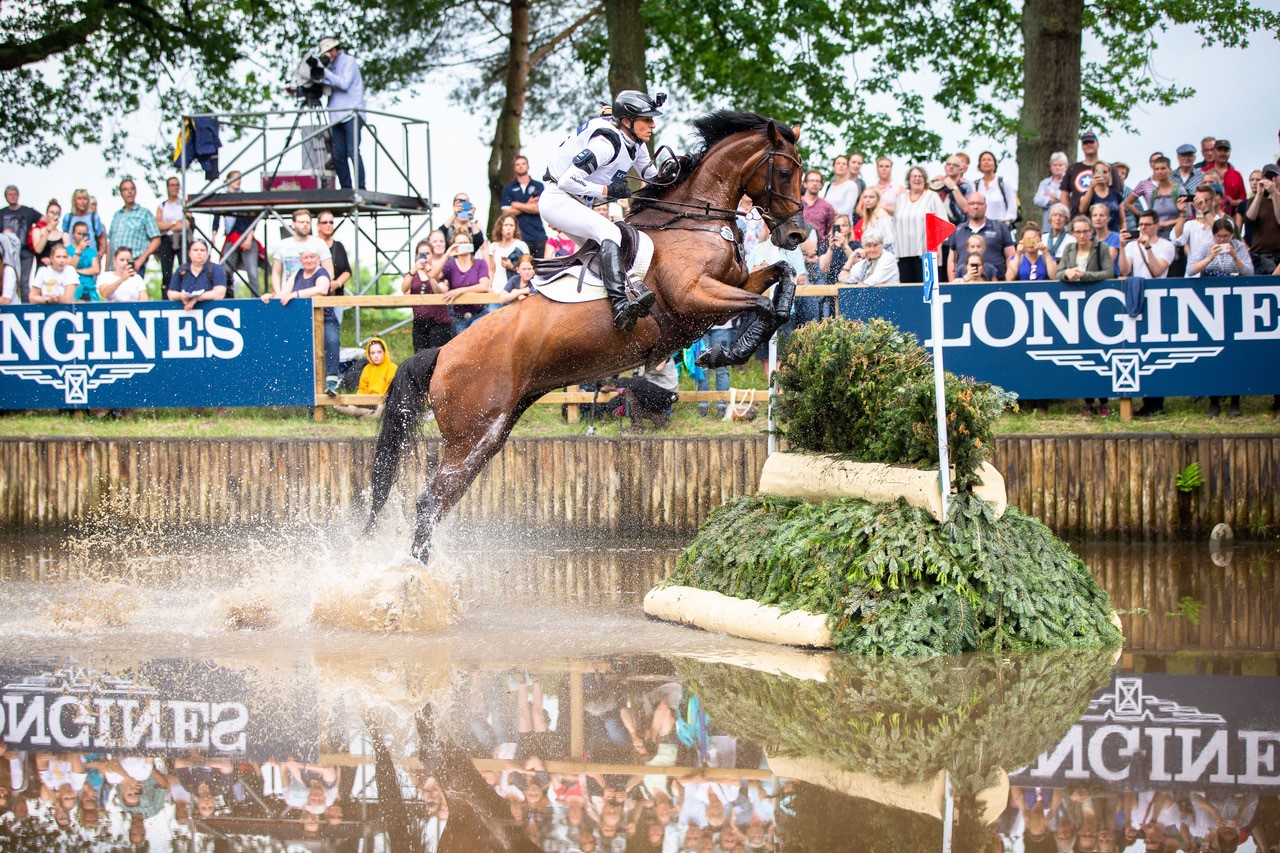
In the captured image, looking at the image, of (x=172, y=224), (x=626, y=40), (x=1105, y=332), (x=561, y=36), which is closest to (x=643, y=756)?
(x=1105, y=332)

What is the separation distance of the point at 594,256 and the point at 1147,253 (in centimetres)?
595

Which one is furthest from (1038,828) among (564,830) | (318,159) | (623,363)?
(318,159)

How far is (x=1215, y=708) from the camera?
224 inches

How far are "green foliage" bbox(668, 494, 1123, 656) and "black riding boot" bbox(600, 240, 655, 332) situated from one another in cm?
149

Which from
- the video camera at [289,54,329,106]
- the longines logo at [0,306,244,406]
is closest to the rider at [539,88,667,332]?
the longines logo at [0,306,244,406]

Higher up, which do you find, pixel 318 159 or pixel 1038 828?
pixel 318 159

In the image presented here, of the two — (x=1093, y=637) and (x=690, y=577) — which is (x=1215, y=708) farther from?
(x=690, y=577)

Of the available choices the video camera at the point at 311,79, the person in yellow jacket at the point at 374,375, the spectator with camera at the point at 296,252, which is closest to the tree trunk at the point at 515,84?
the video camera at the point at 311,79

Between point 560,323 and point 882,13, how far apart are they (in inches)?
569

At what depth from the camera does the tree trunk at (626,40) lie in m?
18.6

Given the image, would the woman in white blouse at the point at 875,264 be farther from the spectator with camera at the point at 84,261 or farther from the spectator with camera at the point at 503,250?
the spectator with camera at the point at 84,261

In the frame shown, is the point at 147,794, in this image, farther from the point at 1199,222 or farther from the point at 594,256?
the point at 1199,222

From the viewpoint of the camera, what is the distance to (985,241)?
505 inches

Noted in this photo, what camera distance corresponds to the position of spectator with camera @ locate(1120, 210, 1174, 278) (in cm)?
1190
